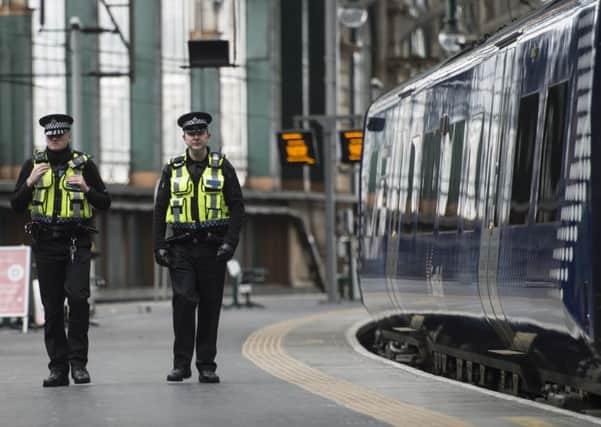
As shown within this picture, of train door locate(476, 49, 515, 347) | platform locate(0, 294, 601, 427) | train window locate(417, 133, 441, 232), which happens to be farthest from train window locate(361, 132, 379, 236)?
train door locate(476, 49, 515, 347)

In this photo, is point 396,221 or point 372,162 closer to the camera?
point 396,221

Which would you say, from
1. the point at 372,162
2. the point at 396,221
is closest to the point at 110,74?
the point at 372,162

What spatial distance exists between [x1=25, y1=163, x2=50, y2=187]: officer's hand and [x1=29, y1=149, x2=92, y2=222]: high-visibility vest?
44 millimetres

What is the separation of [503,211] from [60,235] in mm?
2975

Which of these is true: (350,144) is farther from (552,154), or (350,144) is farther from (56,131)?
(552,154)

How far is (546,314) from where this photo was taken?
11508 mm

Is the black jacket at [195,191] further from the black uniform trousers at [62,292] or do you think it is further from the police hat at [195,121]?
the black uniform trousers at [62,292]

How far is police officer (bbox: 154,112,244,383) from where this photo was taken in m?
12.7

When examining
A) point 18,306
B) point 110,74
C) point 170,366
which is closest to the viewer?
point 170,366

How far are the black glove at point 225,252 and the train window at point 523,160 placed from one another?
1.86 m

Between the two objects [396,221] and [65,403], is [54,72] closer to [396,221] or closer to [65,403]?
[396,221]

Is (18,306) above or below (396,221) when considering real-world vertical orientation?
below

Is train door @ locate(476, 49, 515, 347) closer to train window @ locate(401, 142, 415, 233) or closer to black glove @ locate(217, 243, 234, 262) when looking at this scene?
black glove @ locate(217, 243, 234, 262)

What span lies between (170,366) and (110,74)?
1940 centimetres
